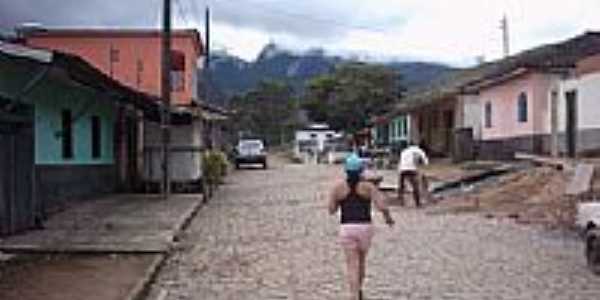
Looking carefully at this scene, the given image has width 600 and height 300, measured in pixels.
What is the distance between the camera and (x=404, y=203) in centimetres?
2559

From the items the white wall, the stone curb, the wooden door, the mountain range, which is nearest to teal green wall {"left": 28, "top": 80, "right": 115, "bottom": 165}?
the wooden door

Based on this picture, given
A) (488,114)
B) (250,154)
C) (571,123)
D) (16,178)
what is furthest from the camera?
(250,154)

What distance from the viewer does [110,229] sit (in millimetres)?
17391

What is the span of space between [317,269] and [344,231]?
2.96 meters

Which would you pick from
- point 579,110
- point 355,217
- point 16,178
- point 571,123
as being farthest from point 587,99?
point 355,217

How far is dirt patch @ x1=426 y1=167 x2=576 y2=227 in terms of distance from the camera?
19.8 m

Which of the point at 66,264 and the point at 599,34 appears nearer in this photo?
the point at 66,264

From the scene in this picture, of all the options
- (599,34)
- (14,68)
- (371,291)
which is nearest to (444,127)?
(599,34)

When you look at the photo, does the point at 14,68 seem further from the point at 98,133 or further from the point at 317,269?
the point at 98,133

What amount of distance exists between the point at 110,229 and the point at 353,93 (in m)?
57.8

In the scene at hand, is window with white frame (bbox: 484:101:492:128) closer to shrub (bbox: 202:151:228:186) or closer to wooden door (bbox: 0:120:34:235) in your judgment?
shrub (bbox: 202:151:228:186)

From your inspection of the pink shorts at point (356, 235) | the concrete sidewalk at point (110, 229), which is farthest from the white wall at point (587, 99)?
the pink shorts at point (356, 235)

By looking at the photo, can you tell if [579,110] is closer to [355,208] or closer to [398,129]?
[355,208]

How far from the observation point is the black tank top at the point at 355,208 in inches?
416
